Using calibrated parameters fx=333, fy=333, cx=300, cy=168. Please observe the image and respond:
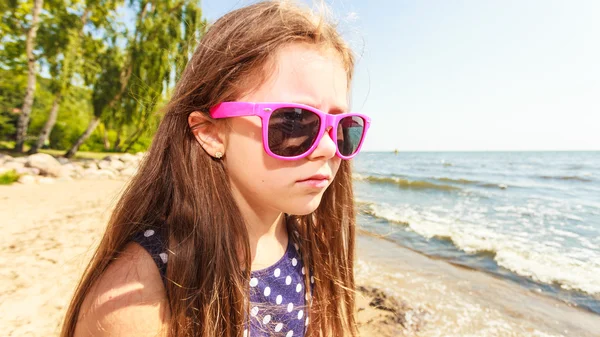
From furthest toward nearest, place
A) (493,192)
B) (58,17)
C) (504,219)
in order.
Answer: (493,192)
(58,17)
(504,219)

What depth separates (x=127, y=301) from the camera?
96 cm

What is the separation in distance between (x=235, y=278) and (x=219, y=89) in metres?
0.70

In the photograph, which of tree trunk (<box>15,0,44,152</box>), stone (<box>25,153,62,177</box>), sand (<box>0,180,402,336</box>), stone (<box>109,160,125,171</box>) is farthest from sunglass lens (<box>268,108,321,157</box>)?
tree trunk (<box>15,0,44,152</box>)

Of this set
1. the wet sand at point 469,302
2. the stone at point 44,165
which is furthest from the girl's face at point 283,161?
the stone at point 44,165

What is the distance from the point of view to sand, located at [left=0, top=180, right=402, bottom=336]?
10.5 ft

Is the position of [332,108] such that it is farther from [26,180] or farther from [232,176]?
[26,180]

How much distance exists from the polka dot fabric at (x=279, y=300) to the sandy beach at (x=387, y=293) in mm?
1424

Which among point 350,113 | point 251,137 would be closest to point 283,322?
point 251,137

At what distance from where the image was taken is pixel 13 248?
15.7ft

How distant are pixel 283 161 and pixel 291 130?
11 centimetres

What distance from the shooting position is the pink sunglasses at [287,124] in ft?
3.83

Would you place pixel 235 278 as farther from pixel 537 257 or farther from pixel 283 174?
pixel 537 257

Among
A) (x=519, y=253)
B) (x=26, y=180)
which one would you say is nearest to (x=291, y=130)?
(x=519, y=253)

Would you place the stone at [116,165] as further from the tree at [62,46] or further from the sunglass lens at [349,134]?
the sunglass lens at [349,134]
